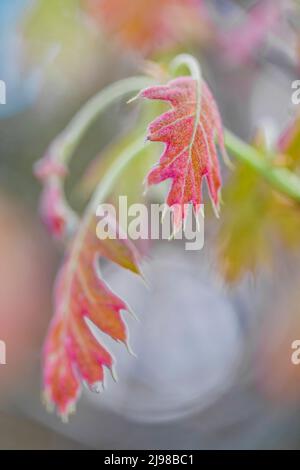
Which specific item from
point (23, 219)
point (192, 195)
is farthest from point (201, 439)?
point (192, 195)

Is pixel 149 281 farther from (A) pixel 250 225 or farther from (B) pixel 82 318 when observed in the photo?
(B) pixel 82 318

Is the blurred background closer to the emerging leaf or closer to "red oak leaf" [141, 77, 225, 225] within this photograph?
the emerging leaf

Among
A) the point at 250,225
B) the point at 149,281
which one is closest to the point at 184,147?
the point at 250,225

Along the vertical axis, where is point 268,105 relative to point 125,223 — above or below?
above

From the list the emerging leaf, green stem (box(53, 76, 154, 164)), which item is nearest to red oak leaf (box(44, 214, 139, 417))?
green stem (box(53, 76, 154, 164))

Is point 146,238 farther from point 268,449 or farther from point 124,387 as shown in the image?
point 124,387

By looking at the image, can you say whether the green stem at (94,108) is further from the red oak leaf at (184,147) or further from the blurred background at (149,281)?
the blurred background at (149,281)
